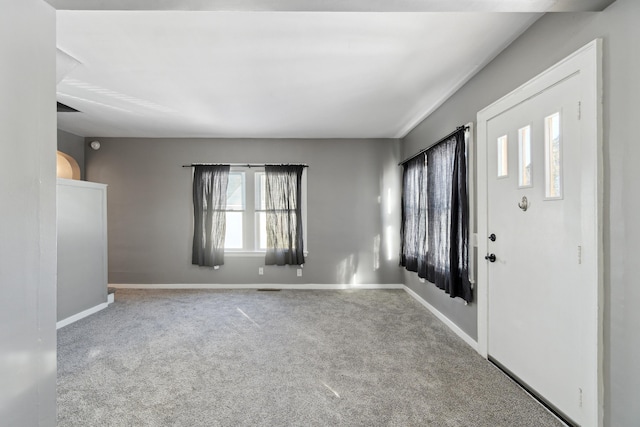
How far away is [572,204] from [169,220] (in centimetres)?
542

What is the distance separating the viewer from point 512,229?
2316mm

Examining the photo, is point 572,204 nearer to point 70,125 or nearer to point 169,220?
point 169,220

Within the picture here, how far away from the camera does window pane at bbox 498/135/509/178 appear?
2.38 meters

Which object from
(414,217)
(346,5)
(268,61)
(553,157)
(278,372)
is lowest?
(278,372)

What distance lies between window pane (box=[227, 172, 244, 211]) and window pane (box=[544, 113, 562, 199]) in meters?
4.44

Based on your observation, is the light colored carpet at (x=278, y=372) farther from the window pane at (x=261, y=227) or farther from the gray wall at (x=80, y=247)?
the window pane at (x=261, y=227)

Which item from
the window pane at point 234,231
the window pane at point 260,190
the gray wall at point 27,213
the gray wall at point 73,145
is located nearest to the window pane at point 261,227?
Result: the window pane at point 260,190

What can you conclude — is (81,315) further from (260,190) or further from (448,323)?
(448,323)

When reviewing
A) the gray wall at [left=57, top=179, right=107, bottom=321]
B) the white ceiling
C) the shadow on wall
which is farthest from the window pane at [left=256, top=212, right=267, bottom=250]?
the gray wall at [left=57, top=179, right=107, bottom=321]

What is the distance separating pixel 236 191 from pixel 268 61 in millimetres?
3109

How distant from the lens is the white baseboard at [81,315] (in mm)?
3504

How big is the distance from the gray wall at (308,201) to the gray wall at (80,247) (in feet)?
3.47

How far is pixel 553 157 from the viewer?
6.33ft

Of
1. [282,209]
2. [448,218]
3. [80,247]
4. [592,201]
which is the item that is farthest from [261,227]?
[592,201]
